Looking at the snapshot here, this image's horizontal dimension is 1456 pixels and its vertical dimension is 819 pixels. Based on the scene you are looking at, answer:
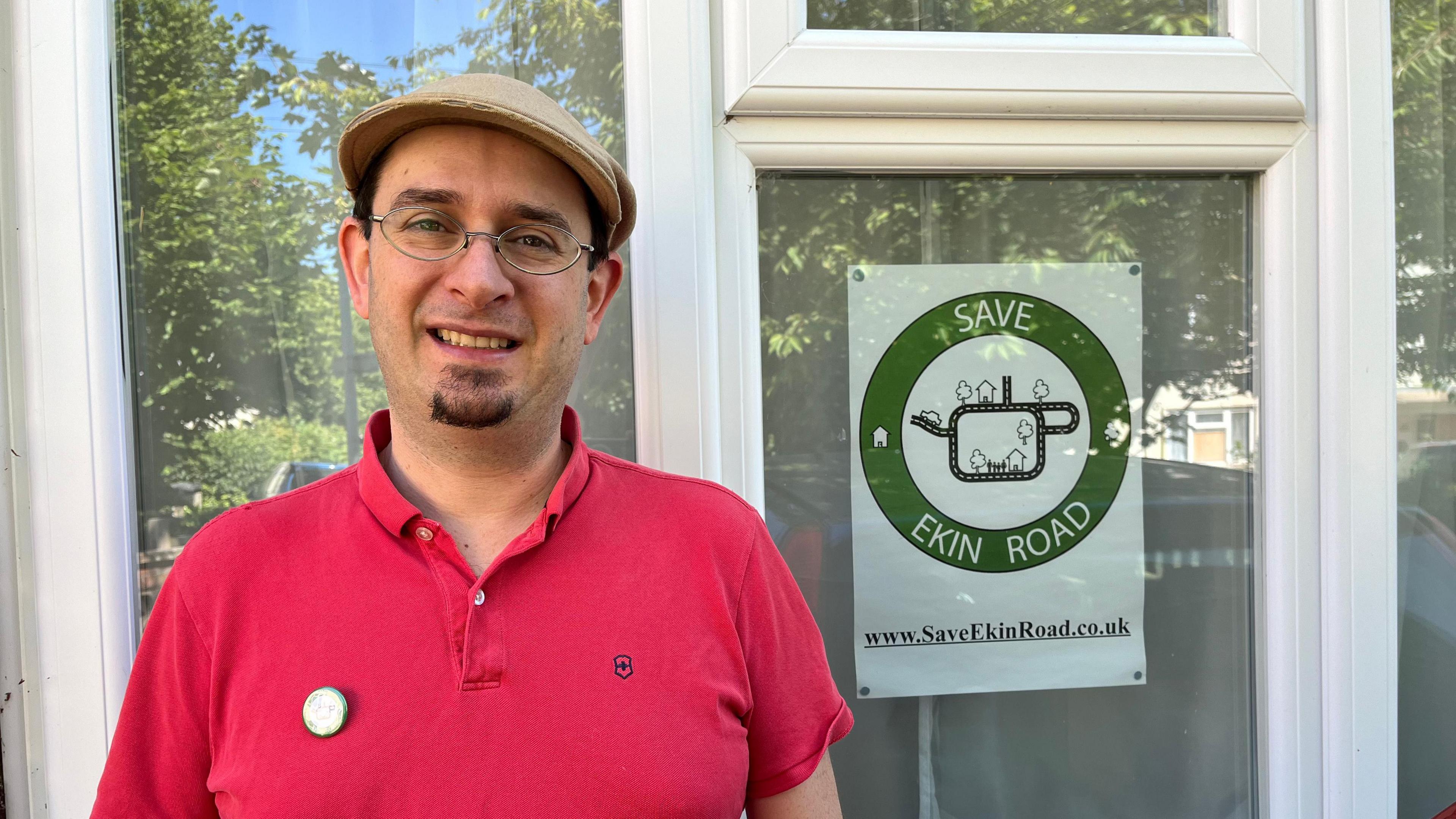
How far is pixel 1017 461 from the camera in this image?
1.87 m

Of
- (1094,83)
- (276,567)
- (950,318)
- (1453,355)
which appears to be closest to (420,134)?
(276,567)

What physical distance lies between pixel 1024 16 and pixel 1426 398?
1226mm

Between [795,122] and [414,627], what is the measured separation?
3.84ft

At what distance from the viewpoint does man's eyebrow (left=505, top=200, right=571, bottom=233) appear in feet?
4.13

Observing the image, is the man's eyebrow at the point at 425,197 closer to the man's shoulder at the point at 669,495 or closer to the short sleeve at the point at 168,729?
the man's shoulder at the point at 669,495

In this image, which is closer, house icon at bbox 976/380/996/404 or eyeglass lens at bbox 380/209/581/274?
eyeglass lens at bbox 380/209/581/274

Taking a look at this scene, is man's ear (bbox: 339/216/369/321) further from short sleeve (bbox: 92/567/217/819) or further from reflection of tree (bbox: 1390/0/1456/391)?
reflection of tree (bbox: 1390/0/1456/391)

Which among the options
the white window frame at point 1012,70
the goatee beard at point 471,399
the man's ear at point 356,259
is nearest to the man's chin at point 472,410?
Answer: the goatee beard at point 471,399

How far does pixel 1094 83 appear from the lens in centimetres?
178

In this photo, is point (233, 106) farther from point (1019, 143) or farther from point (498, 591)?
point (1019, 143)

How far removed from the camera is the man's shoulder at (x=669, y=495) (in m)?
1.38

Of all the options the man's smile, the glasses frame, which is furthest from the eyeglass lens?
the man's smile

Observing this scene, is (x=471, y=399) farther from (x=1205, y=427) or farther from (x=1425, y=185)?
(x=1425, y=185)

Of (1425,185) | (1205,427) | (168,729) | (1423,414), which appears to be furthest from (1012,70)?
(168,729)
